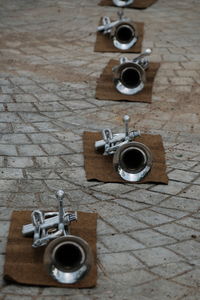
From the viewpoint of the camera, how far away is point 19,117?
909 centimetres

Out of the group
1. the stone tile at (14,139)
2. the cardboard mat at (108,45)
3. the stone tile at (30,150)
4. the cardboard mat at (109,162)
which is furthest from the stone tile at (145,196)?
the cardboard mat at (108,45)

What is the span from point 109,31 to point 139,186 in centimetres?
469

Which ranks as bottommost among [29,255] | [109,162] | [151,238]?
[29,255]

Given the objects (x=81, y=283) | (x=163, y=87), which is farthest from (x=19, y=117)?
(x=81, y=283)

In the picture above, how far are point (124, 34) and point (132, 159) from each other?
4340 mm

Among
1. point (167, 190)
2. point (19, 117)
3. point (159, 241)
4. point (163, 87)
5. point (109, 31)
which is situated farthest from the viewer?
point (109, 31)

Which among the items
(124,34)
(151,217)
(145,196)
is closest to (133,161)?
(145,196)

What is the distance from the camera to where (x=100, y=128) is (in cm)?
891

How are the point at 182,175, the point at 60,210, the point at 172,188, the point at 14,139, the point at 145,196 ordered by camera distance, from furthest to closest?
the point at 14,139
the point at 182,175
the point at 172,188
the point at 145,196
the point at 60,210

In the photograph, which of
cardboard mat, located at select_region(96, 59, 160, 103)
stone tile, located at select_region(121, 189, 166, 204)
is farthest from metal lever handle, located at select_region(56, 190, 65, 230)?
cardboard mat, located at select_region(96, 59, 160, 103)

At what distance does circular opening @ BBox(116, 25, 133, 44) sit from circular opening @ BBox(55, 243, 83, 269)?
618 centimetres

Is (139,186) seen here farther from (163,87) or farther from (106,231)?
(163,87)

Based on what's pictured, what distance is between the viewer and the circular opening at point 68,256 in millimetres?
5801

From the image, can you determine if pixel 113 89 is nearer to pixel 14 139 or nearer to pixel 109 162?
pixel 14 139
